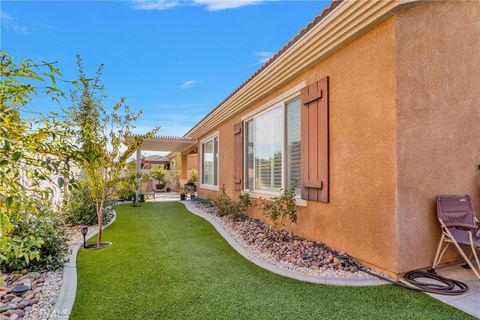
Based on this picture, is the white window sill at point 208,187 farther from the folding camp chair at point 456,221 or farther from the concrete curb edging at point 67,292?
the folding camp chair at point 456,221

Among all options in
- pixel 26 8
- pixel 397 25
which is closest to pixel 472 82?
pixel 397 25

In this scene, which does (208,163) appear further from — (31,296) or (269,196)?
(31,296)

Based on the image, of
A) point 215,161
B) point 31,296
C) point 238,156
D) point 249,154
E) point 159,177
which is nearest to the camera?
point 31,296

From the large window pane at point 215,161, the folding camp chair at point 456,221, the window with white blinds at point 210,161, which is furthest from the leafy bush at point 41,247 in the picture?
the window with white blinds at point 210,161

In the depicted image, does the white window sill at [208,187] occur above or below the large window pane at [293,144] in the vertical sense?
below

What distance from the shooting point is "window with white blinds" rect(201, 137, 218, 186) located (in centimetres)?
1215

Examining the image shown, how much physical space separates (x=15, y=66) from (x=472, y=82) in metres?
6.07

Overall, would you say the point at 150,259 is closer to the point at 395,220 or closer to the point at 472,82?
the point at 395,220

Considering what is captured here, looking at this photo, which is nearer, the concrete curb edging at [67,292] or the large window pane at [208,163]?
the concrete curb edging at [67,292]

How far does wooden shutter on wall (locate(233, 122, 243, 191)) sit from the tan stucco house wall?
416cm

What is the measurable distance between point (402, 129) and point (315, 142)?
1694 mm

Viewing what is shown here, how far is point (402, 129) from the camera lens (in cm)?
384

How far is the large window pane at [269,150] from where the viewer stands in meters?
6.92

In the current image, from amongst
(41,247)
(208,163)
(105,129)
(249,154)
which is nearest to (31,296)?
(41,247)
